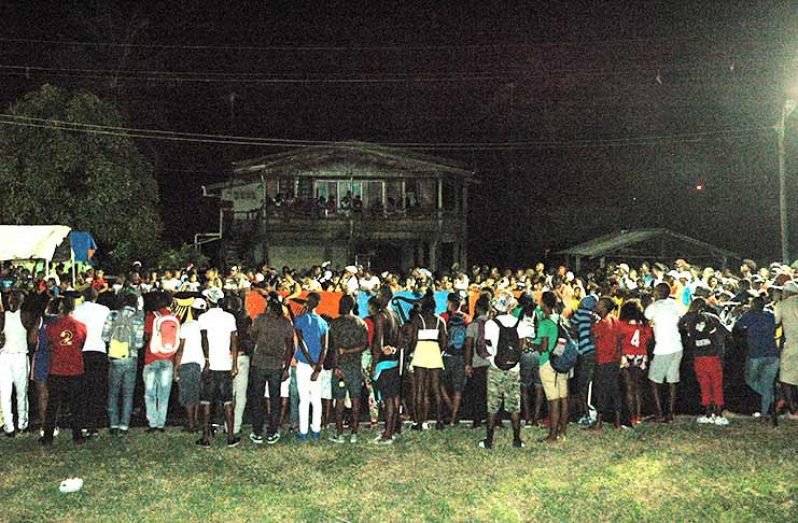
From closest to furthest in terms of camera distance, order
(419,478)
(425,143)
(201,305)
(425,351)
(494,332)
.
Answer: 1. (419,478)
2. (494,332)
3. (201,305)
4. (425,351)
5. (425,143)

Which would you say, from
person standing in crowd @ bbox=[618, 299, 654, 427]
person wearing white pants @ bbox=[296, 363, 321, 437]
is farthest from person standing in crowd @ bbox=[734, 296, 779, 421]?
person wearing white pants @ bbox=[296, 363, 321, 437]

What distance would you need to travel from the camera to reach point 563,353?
9734 millimetres

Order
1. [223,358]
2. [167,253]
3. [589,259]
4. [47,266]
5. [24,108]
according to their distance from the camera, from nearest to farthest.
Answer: [223,358] < [47,266] < [24,108] < [167,253] < [589,259]

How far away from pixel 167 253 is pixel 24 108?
270 inches

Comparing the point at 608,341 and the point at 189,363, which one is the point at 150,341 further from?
the point at 608,341

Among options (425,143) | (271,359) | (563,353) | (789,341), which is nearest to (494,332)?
(563,353)

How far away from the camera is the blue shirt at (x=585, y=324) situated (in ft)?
34.3

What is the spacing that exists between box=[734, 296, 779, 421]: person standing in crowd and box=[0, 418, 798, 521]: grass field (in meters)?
Result: 0.79

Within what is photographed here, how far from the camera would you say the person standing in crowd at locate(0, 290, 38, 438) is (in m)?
9.89

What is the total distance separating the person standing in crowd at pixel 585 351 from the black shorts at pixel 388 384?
8.29ft

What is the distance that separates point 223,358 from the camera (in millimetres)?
9586

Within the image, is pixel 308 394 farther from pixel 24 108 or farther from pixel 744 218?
pixel 744 218

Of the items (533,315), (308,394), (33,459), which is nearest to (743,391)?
(533,315)

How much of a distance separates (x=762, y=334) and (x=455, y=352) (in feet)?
13.9
